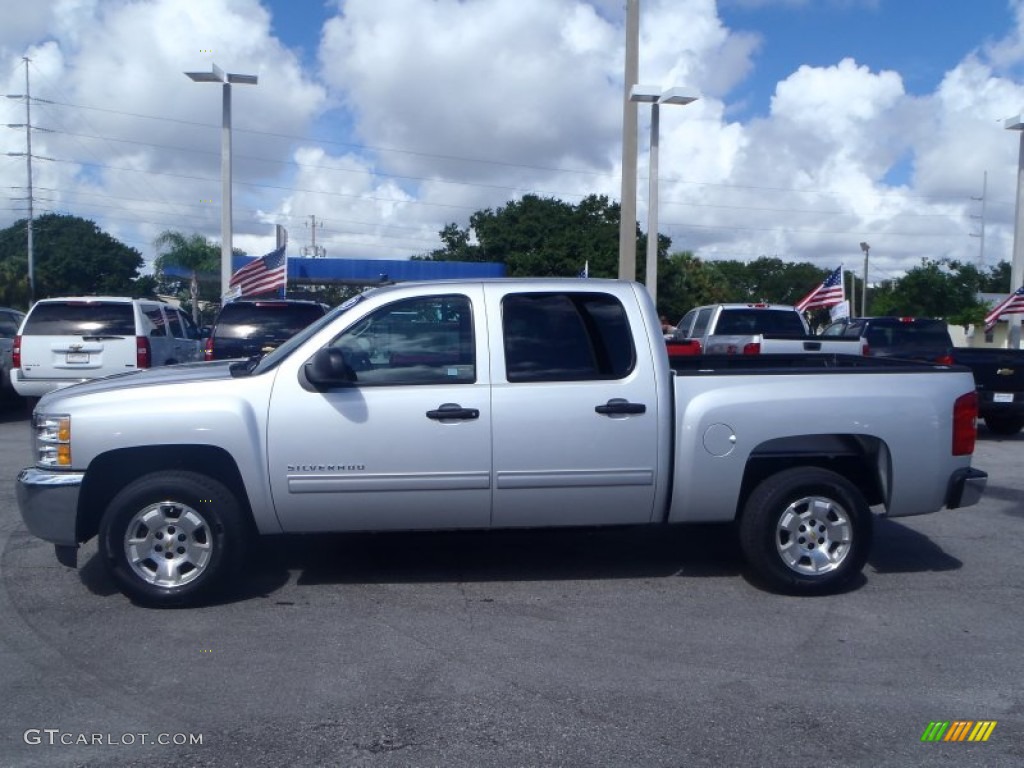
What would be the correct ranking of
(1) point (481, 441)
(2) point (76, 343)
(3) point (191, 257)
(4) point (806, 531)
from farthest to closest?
(3) point (191, 257), (2) point (76, 343), (4) point (806, 531), (1) point (481, 441)

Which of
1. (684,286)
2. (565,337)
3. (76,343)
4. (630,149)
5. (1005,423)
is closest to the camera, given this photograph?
(565,337)

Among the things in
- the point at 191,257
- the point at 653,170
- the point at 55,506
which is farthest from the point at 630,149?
the point at 191,257

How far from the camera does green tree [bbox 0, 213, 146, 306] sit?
6244cm

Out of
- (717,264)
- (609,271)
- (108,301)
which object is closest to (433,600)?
(108,301)

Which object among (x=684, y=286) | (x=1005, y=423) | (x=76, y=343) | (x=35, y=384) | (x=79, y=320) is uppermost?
(x=684, y=286)

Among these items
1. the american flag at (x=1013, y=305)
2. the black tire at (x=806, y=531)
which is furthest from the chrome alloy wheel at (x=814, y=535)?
the american flag at (x=1013, y=305)

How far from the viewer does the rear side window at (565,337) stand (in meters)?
6.43

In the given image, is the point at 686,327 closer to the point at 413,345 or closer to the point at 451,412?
the point at 413,345

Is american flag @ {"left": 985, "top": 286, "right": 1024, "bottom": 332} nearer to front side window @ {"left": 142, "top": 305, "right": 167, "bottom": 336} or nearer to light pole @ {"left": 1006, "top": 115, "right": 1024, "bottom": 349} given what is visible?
light pole @ {"left": 1006, "top": 115, "right": 1024, "bottom": 349}

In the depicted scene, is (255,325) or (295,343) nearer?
(295,343)

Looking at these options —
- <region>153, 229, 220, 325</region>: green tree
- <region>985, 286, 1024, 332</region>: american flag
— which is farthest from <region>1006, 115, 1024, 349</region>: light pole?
<region>153, 229, 220, 325</region>: green tree

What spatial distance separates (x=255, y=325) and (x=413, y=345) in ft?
28.6

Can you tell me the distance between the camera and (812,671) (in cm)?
541

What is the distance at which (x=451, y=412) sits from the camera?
623 centimetres
